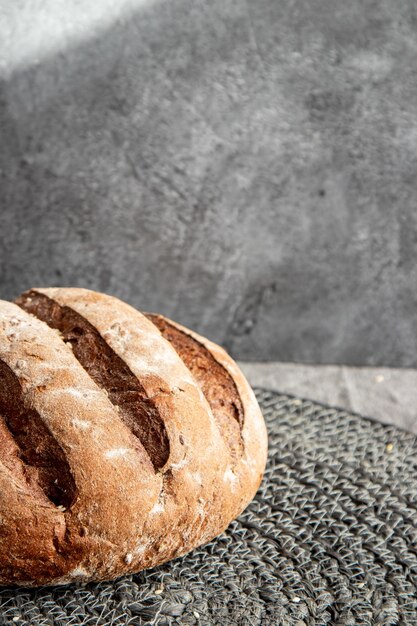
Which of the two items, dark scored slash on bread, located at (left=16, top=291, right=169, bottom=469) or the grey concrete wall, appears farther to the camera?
the grey concrete wall

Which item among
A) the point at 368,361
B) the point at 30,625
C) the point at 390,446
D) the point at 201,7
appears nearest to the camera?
the point at 30,625

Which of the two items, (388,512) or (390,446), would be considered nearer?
(388,512)

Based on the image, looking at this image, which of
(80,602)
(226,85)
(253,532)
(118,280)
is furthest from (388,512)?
(226,85)

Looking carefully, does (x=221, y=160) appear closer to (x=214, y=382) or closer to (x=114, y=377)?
(x=214, y=382)

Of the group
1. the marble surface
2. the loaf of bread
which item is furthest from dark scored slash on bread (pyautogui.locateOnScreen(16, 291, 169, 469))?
the marble surface

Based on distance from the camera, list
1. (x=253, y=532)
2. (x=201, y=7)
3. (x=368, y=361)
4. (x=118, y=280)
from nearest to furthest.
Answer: (x=253, y=532) < (x=201, y=7) < (x=118, y=280) < (x=368, y=361)

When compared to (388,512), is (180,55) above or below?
above

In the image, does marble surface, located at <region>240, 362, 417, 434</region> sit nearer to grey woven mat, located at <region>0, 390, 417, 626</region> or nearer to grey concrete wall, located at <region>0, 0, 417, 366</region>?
grey concrete wall, located at <region>0, 0, 417, 366</region>

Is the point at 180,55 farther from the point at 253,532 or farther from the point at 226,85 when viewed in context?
the point at 253,532
